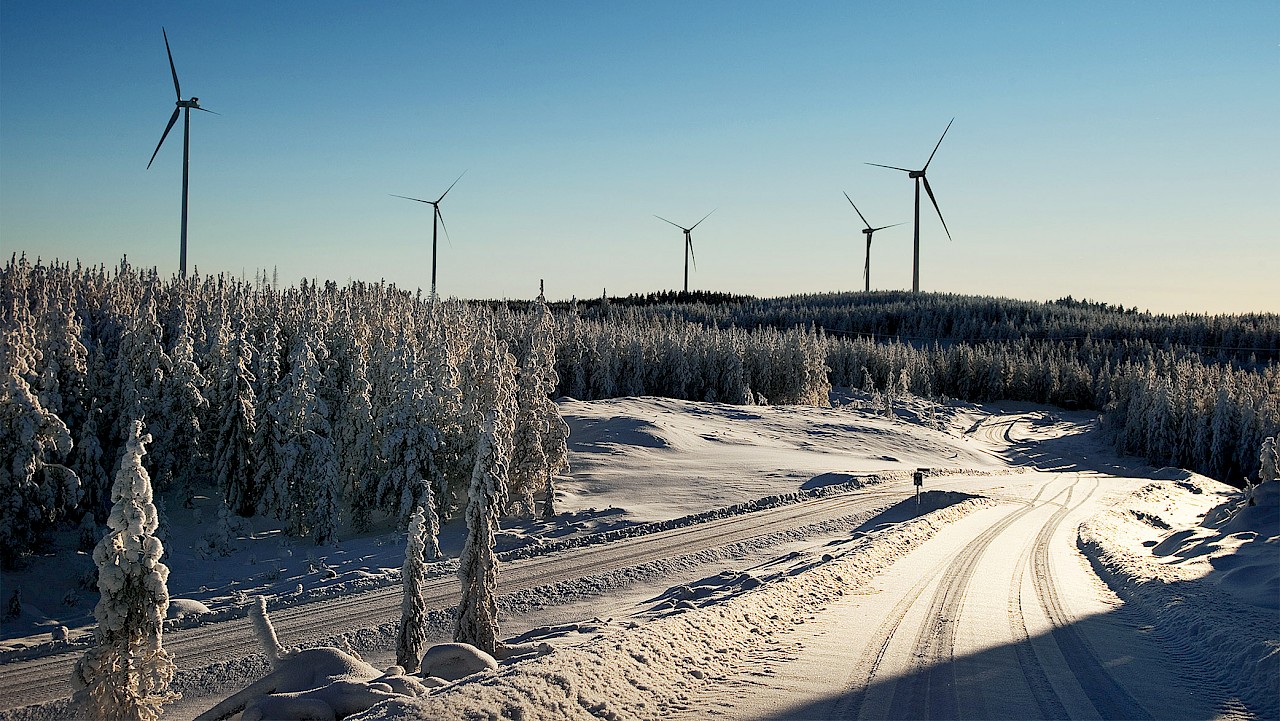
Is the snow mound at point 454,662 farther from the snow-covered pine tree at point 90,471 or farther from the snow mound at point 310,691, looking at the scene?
the snow-covered pine tree at point 90,471

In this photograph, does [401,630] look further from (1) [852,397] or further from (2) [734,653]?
(1) [852,397]

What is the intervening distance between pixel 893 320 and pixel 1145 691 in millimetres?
188712

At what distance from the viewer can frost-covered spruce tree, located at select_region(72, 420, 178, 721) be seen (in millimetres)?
10141

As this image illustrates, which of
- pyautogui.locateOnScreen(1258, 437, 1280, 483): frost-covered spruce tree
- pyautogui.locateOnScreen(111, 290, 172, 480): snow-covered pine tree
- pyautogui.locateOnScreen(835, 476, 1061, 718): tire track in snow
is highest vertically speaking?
pyautogui.locateOnScreen(111, 290, 172, 480): snow-covered pine tree

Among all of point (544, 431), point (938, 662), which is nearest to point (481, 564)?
point (938, 662)

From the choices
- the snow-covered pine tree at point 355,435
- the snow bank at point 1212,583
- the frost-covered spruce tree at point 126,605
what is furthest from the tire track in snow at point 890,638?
the snow-covered pine tree at point 355,435

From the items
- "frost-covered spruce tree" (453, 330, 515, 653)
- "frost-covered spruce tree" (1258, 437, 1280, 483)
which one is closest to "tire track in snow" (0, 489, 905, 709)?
"frost-covered spruce tree" (453, 330, 515, 653)

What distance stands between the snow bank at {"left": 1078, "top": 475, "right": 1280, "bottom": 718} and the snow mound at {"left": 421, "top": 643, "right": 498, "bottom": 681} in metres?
10.9

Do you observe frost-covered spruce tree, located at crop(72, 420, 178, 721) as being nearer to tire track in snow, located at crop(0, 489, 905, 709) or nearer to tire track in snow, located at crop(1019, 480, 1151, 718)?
tire track in snow, located at crop(0, 489, 905, 709)

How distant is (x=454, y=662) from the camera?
1234 cm

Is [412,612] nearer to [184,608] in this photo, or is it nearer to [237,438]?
[184,608]

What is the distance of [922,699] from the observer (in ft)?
38.6

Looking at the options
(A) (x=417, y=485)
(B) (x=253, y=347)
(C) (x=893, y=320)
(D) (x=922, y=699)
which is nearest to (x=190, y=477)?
(B) (x=253, y=347)

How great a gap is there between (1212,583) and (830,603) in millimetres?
9494
